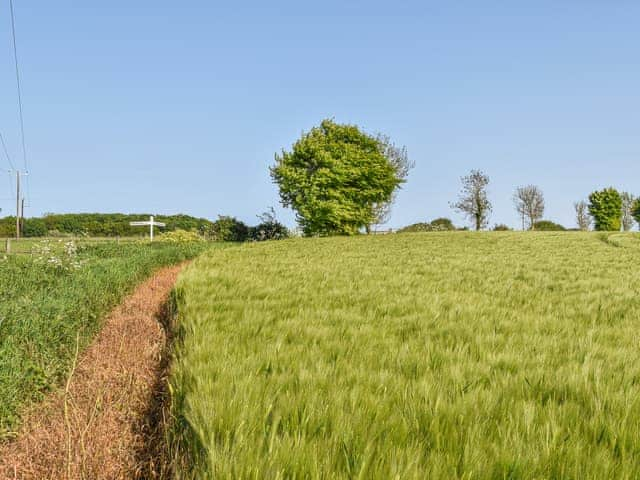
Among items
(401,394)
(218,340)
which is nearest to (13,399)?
(218,340)

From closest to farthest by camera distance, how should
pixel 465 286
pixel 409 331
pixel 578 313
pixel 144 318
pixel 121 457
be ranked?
pixel 121 457
pixel 409 331
pixel 578 313
pixel 144 318
pixel 465 286

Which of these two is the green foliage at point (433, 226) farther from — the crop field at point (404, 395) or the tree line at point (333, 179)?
the crop field at point (404, 395)

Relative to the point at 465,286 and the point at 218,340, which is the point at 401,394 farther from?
the point at 465,286

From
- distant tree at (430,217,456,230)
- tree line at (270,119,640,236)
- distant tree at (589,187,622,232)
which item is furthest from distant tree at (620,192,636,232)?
tree line at (270,119,640,236)

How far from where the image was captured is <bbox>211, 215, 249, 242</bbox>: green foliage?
43062 millimetres

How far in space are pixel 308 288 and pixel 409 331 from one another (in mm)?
3618

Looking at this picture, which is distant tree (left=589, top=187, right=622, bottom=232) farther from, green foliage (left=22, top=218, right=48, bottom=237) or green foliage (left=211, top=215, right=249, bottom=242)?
green foliage (left=22, top=218, right=48, bottom=237)

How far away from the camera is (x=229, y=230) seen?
43.2 meters

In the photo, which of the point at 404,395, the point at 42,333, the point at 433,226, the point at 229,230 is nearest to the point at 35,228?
the point at 229,230

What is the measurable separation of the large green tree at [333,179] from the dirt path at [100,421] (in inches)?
1303

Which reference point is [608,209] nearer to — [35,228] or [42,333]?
[42,333]

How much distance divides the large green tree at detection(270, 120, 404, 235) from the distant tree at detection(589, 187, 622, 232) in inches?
1768

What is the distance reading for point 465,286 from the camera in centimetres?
939

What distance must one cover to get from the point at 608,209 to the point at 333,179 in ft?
175
